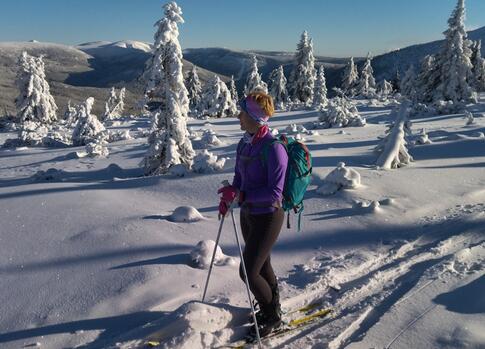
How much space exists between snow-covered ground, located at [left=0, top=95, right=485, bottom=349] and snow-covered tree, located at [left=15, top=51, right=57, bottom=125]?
4271 centimetres

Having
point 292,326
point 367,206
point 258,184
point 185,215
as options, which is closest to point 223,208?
point 258,184

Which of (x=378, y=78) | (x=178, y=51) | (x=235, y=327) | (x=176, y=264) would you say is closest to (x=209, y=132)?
(x=178, y=51)

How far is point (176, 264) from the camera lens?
522 cm

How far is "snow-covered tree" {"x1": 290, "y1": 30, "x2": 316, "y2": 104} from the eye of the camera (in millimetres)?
56062

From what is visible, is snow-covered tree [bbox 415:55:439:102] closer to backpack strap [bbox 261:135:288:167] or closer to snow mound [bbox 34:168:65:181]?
snow mound [bbox 34:168:65:181]

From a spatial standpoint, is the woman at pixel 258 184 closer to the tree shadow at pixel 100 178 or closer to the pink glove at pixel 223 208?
the pink glove at pixel 223 208

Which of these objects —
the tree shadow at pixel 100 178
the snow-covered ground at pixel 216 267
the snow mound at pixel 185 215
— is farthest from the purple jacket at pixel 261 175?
the tree shadow at pixel 100 178

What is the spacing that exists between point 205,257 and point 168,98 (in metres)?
10.8

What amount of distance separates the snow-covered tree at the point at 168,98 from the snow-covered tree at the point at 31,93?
35186 millimetres

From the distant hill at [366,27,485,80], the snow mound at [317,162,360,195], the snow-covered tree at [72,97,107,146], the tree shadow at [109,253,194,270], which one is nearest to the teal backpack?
the tree shadow at [109,253,194,270]

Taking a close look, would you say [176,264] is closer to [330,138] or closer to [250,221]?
[250,221]

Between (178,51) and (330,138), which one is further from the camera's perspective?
(330,138)

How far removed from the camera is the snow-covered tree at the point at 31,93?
4488cm

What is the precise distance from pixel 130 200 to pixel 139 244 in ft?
8.12
